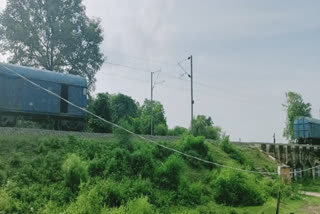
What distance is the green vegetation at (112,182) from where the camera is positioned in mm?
11847

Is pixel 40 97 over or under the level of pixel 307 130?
over

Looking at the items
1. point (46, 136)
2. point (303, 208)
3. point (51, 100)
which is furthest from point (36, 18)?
point (303, 208)

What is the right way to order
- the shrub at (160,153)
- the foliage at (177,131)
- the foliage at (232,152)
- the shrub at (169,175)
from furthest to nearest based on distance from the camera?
the foliage at (177,131), the foliage at (232,152), the shrub at (160,153), the shrub at (169,175)

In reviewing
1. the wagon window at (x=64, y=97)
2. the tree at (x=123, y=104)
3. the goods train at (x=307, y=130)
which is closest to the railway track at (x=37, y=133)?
the wagon window at (x=64, y=97)

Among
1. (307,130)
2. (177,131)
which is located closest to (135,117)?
(177,131)

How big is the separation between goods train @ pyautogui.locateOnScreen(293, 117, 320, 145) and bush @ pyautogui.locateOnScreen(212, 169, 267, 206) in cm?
2296

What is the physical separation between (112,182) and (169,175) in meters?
3.52

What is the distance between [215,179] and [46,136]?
9788 mm

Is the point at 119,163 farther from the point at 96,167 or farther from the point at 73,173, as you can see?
the point at 73,173

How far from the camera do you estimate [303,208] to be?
17.7 metres

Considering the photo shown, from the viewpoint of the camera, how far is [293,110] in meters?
56.4

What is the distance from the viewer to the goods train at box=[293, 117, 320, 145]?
37.4m

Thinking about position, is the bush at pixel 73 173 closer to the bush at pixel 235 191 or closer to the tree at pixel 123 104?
the bush at pixel 235 191

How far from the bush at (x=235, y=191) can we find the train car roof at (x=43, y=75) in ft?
38.9
